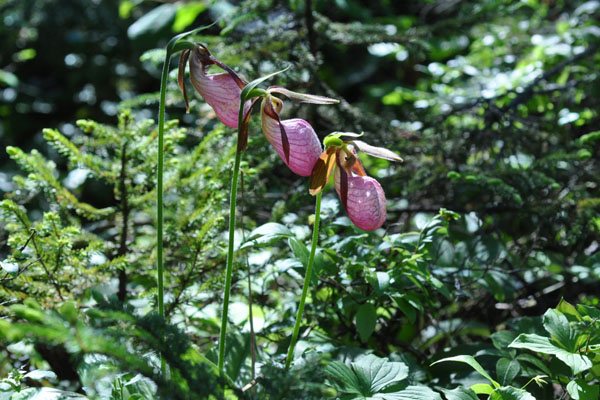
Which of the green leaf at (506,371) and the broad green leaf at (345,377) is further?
the green leaf at (506,371)

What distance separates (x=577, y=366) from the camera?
2.20 feet

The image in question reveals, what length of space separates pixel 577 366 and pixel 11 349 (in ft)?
2.79

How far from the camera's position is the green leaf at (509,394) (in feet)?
2.20

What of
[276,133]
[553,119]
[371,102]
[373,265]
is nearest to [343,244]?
[373,265]

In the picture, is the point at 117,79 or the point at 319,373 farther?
the point at 117,79

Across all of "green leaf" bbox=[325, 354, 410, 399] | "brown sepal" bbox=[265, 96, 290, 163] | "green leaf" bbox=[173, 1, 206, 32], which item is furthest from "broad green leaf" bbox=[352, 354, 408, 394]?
"green leaf" bbox=[173, 1, 206, 32]

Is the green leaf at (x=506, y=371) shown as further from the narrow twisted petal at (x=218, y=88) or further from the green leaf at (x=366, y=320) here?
the narrow twisted petal at (x=218, y=88)

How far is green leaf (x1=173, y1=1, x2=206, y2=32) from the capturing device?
2.14 meters

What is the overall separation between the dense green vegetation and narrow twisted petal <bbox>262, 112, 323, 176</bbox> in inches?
7.0

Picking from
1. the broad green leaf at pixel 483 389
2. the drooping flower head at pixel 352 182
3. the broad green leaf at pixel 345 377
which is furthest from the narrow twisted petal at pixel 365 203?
the broad green leaf at pixel 483 389

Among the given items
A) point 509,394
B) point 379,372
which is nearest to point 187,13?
point 379,372

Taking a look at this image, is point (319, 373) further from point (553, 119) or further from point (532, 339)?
point (553, 119)

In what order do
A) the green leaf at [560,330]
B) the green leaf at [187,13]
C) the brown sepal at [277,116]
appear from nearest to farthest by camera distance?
the brown sepal at [277,116], the green leaf at [560,330], the green leaf at [187,13]

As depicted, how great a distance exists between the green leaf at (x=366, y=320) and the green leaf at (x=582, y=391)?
0.98 ft
